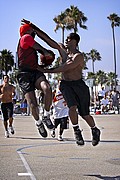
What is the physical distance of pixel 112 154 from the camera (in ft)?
35.9

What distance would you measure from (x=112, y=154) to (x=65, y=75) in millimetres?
2803

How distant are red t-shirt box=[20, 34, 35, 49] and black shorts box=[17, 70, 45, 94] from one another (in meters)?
0.55

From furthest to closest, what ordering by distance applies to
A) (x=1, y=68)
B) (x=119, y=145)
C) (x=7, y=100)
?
(x=1, y=68) → (x=7, y=100) → (x=119, y=145)

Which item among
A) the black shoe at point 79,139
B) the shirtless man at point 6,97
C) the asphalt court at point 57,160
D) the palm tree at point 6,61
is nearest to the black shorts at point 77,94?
the black shoe at point 79,139

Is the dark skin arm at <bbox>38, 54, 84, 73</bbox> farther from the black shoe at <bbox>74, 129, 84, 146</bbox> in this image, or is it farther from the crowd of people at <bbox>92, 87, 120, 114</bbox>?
the crowd of people at <bbox>92, 87, 120, 114</bbox>

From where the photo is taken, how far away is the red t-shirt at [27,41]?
313 inches

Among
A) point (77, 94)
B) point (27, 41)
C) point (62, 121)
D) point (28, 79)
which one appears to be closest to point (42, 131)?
point (28, 79)

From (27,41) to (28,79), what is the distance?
73 centimetres

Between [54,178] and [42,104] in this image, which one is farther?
[42,104]

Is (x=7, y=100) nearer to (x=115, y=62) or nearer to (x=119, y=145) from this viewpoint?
(x=119, y=145)

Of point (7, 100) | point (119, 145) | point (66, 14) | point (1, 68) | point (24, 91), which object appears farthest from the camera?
point (1, 68)

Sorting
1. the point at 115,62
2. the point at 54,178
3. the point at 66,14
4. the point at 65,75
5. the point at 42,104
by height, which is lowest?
the point at 54,178

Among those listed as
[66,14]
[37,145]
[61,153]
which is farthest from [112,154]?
[66,14]

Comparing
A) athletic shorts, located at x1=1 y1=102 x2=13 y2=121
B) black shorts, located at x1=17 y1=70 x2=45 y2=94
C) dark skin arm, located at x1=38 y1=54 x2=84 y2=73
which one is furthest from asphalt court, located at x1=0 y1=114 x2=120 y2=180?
dark skin arm, located at x1=38 y1=54 x2=84 y2=73
